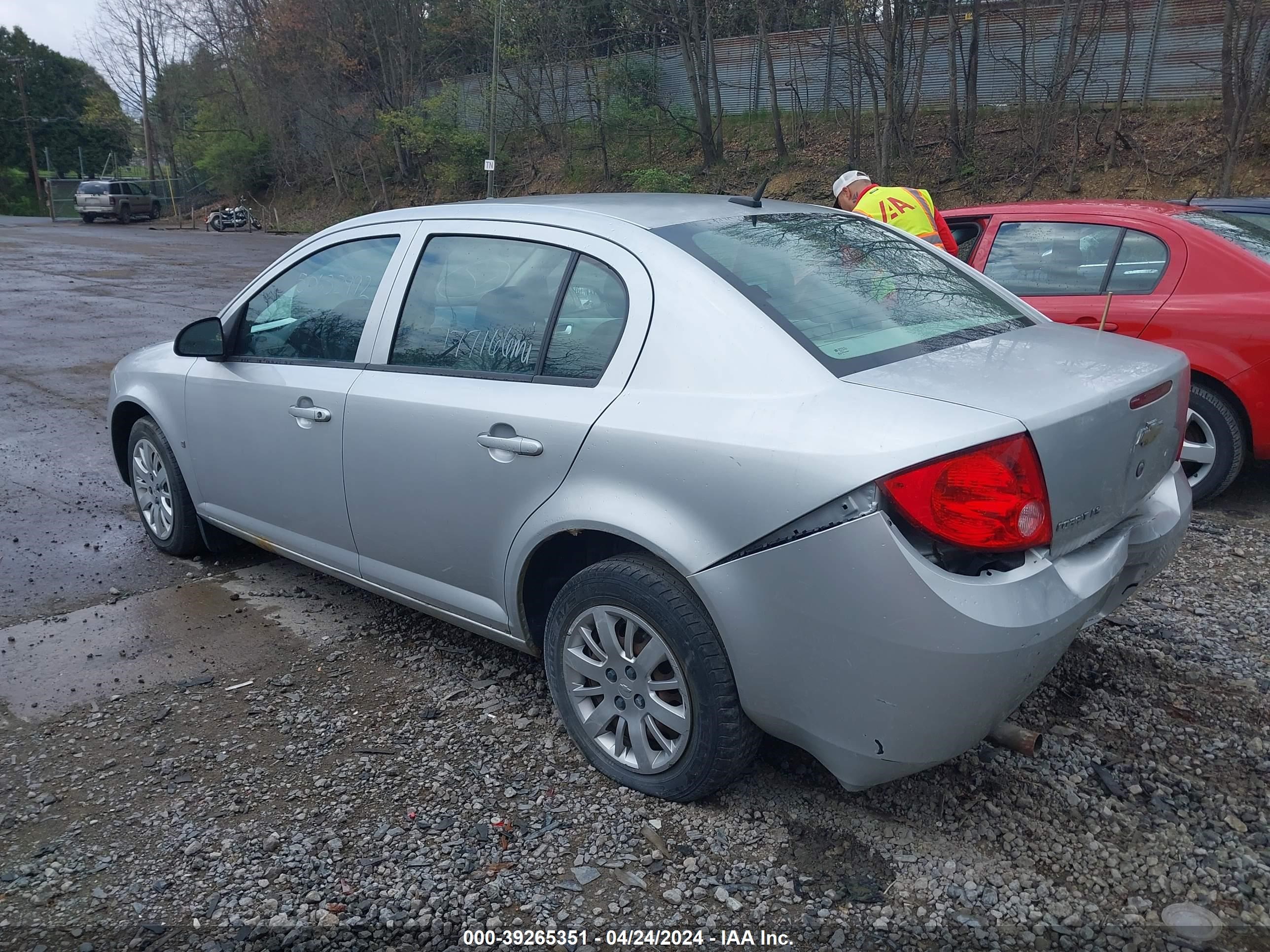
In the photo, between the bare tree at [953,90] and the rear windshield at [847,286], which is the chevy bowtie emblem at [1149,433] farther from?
the bare tree at [953,90]

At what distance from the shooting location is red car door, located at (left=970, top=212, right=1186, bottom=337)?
5367 mm

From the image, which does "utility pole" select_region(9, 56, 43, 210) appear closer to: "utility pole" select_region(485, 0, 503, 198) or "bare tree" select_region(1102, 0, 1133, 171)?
"utility pole" select_region(485, 0, 503, 198)

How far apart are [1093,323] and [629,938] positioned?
4.50 metres

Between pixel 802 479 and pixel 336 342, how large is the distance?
7.23ft

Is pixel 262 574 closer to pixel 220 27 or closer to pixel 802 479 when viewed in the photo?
pixel 802 479

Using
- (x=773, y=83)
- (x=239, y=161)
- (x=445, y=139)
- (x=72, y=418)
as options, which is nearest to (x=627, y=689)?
(x=72, y=418)

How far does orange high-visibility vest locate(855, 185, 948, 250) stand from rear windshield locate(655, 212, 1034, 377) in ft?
6.83

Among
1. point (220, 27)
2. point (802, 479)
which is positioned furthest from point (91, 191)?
point (802, 479)

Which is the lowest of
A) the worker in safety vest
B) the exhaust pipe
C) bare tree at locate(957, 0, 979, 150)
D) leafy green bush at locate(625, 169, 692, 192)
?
the exhaust pipe

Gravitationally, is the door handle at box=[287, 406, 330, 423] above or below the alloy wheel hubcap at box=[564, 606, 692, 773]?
above

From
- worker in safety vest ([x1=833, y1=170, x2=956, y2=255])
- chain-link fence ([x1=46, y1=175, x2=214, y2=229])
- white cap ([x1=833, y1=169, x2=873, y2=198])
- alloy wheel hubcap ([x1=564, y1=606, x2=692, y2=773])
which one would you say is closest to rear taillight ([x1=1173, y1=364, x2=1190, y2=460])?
alloy wheel hubcap ([x1=564, y1=606, x2=692, y2=773])

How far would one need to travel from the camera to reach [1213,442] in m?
5.23

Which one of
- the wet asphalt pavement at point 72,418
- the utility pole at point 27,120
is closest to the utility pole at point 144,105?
the utility pole at point 27,120

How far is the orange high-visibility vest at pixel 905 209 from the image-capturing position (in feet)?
18.5
